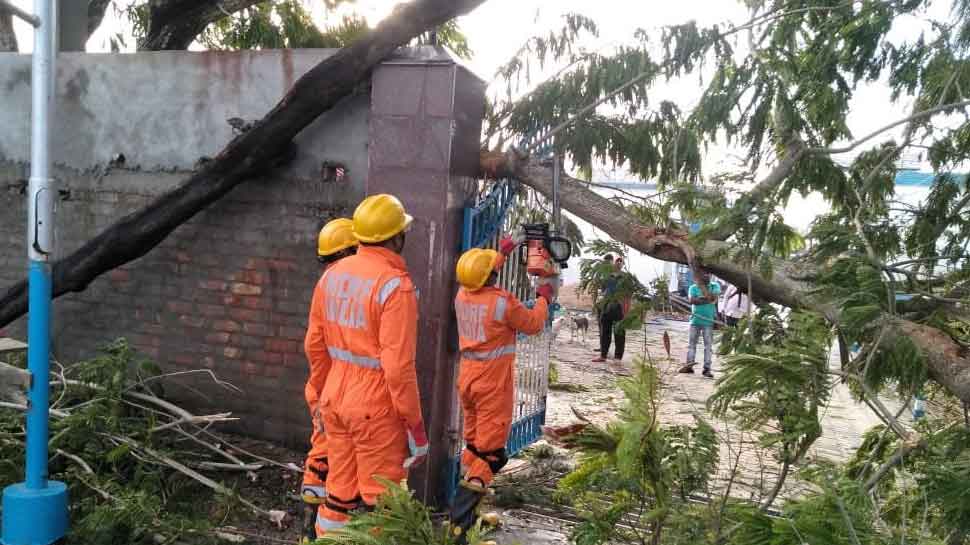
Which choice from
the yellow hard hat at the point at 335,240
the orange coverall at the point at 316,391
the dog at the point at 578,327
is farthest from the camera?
the dog at the point at 578,327

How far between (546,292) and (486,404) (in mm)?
837

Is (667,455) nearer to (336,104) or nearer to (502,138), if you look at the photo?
A: (502,138)

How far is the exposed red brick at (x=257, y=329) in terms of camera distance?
5293 mm

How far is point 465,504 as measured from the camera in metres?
→ 4.45

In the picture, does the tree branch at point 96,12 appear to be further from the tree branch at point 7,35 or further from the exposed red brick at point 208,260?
the exposed red brick at point 208,260

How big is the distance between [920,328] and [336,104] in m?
3.78

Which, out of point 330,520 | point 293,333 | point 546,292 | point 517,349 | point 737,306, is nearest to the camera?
point 330,520

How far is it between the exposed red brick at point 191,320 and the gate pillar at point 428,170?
1.86 metres

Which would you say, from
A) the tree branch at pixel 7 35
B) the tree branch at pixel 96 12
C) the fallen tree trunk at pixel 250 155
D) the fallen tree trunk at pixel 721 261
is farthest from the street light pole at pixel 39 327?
the tree branch at pixel 96 12

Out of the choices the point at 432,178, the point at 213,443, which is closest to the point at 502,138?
the point at 432,178

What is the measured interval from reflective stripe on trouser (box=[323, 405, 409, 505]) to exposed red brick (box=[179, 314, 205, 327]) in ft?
7.38

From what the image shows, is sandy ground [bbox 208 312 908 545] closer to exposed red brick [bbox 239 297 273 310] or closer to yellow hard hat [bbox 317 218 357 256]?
exposed red brick [bbox 239 297 273 310]

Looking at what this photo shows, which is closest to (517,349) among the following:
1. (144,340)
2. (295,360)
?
(295,360)

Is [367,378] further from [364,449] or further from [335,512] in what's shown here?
[335,512]
